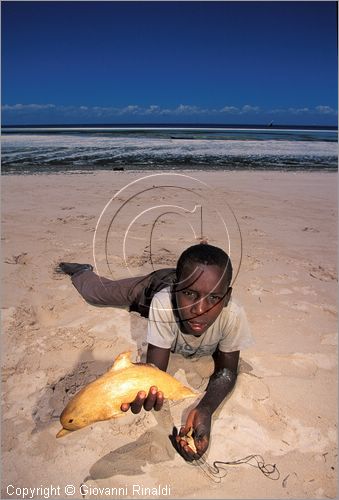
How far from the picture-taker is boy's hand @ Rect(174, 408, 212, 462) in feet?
6.55

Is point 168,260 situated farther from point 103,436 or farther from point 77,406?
point 77,406

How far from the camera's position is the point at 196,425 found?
2057 millimetres

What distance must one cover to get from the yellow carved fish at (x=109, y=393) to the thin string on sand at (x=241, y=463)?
0.63 metres

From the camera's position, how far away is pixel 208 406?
2.19 meters

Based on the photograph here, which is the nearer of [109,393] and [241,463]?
[109,393]

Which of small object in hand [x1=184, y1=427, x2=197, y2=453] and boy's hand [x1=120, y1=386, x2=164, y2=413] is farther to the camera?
small object in hand [x1=184, y1=427, x2=197, y2=453]

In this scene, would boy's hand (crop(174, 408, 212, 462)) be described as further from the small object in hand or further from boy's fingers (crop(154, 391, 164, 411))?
boy's fingers (crop(154, 391, 164, 411))

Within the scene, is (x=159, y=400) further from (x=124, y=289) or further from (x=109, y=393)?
(x=124, y=289)

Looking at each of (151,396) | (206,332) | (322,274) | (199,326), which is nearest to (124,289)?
(206,332)

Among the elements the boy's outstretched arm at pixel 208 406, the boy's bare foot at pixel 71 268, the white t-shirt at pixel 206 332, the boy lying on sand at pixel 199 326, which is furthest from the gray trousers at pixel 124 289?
the boy's outstretched arm at pixel 208 406

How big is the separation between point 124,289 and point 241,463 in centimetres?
181

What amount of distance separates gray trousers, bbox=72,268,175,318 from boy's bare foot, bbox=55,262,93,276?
0.61 feet

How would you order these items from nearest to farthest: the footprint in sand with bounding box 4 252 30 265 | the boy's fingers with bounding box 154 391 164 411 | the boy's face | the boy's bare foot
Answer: the boy's fingers with bounding box 154 391 164 411 < the boy's face < the boy's bare foot < the footprint in sand with bounding box 4 252 30 265

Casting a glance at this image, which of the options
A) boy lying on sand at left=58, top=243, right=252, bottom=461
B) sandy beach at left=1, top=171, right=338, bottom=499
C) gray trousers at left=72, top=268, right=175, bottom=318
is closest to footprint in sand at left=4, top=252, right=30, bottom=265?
sandy beach at left=1, top=171, right=338, bottom=499
